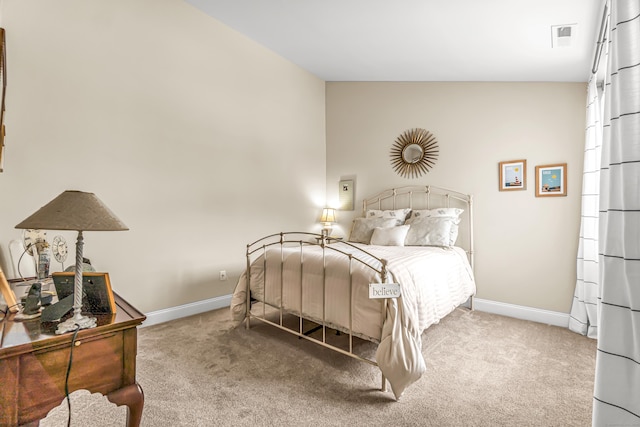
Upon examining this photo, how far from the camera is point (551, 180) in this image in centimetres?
312

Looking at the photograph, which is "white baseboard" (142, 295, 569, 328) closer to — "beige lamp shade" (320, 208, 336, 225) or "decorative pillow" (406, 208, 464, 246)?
"decorative pillow" (406, 208, 464, 246)

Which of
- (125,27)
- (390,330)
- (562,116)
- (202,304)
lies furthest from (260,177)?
(562,116)

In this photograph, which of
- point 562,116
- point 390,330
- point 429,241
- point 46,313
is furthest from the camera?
point 429,241

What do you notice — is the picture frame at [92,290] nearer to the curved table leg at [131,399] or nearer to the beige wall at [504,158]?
the curved table leg at [131,399]

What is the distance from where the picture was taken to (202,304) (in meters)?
3.33

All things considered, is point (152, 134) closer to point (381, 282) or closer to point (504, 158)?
point (381, 282)

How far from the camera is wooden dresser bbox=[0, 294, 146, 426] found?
927mm

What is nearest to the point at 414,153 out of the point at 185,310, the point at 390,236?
the point at 390,236

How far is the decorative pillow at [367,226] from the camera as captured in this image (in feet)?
12.1

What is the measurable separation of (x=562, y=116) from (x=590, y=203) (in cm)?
94

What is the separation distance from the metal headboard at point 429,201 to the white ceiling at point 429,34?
1.31 meters

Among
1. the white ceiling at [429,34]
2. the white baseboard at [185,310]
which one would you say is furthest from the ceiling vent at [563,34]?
the white baseboard at [185,310]

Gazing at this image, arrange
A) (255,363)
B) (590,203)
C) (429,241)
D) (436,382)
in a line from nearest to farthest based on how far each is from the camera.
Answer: (436,382), (255,363), (590,203), (429,241)

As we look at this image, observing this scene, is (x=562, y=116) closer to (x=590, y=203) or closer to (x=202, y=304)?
(x=590, y=203)
